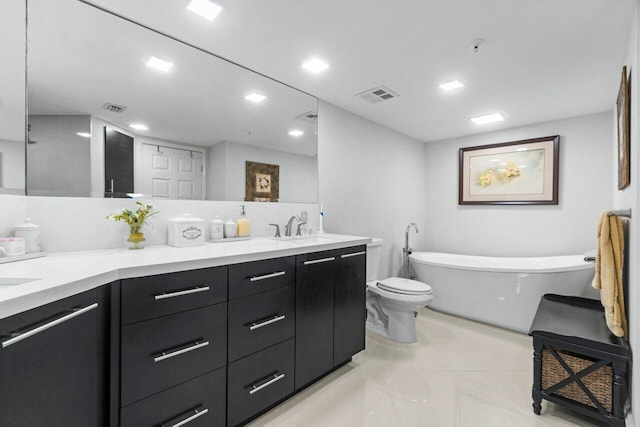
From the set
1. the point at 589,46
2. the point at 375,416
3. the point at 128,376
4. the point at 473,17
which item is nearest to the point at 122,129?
the point at 128,376

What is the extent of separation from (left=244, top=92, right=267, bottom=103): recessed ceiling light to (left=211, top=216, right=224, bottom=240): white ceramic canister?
101 centimetres

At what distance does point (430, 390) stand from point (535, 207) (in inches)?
108

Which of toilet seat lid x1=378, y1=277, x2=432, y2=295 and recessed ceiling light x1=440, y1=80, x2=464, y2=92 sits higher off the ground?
recessed ceiling light x1=440, y1=80, x2=464, y2=92

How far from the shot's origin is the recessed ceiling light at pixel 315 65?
2.09 meters

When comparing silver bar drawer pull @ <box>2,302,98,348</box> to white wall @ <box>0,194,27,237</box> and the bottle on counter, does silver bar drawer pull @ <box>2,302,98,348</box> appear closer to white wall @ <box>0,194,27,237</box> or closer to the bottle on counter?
white wall @ <box>0,194,27,237</box>

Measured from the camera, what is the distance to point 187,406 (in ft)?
4.28

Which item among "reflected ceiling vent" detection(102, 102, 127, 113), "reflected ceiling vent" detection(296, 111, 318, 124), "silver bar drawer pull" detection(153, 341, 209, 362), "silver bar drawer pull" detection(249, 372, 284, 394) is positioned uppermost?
"reflected ceiling vent" detection(296, 111, 318, 124)

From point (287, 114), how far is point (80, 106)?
1453mm

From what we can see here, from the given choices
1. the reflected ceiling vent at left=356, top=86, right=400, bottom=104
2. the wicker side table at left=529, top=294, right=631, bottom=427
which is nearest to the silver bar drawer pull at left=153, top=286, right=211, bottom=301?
the wicker side table at left=529, top=294, right=631, bottom=427

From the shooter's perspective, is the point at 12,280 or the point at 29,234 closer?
the point at 12,280

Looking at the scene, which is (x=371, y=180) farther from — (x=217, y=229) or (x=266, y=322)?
(x=266, y=322)

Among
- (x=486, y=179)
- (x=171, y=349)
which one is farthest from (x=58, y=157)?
(x=486, y=179)

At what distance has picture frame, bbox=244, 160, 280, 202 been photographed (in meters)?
2.32

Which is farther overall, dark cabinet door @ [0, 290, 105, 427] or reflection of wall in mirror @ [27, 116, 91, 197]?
reflection of wall in mirror @ [27, 116, 91, 197]
